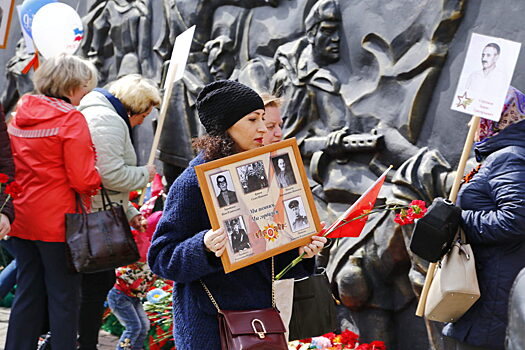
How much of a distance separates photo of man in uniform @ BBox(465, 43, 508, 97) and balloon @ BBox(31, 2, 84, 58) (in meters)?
4.07

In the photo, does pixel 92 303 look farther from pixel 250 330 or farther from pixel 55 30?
pixel 55 30

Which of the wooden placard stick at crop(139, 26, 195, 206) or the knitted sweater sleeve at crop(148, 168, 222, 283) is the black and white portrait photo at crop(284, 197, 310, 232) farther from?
the wooden placard stick at crop(139, 26, 195, 206)

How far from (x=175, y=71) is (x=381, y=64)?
1312 millimetres

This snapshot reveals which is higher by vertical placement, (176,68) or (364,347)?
(176,68)

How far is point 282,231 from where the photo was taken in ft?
7.84

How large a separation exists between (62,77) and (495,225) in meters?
2.26

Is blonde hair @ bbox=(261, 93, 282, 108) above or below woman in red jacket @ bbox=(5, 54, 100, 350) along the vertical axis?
above

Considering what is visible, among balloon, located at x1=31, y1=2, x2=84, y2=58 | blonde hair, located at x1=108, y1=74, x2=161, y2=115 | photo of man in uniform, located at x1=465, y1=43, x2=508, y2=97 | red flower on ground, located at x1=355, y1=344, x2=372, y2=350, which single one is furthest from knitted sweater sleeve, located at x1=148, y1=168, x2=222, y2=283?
balloon, located at x1=31, y1=2, x2=84, y2=58

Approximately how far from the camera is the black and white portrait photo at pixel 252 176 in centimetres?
232

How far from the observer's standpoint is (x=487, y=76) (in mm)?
3387

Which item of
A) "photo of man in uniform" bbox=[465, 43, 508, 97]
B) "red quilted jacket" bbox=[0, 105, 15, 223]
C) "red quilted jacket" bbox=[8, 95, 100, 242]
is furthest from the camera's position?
"red quilted jacket" bbox=[8, 95, 100, 242]

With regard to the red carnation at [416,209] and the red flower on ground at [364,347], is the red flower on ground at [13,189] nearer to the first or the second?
the red carnation at [416,209]

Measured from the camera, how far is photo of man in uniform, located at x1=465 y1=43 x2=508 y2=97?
10.9 feet

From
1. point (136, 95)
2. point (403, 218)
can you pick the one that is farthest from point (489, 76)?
point (136, 95)
